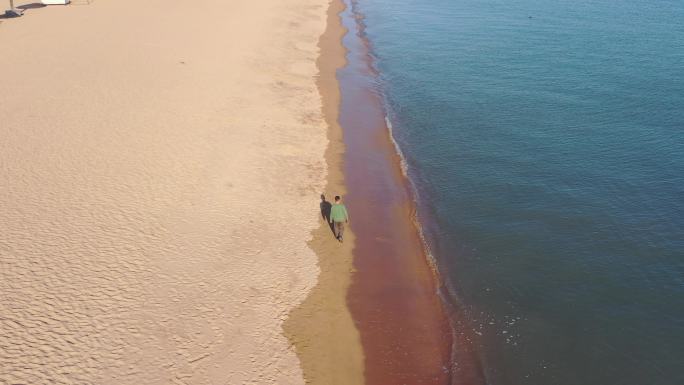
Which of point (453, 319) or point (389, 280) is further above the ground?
point (389, 280)

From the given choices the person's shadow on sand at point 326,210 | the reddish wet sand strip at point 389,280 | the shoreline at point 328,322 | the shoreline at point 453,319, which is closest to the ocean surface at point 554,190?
the shoreline at point 453,319

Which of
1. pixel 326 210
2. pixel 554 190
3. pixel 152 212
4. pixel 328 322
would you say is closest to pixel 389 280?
pixel 328 322

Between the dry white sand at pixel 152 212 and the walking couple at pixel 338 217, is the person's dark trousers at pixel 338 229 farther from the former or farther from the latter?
the dry white sand at pixel 152 212

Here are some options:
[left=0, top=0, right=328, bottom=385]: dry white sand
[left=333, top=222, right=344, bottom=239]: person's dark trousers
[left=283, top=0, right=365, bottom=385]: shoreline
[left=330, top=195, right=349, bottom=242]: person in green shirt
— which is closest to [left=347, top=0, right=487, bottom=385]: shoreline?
[left=283, top=0, right=365, bottom=385]: shoreline

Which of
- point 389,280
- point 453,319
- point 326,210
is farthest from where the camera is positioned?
point 326,210

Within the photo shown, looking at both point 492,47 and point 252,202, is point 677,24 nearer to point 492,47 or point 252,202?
point 492,47

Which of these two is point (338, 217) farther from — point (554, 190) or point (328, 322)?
point (554, 190)

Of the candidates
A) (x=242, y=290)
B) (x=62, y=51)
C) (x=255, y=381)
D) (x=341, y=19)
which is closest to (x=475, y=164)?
(x=242, y=290)
